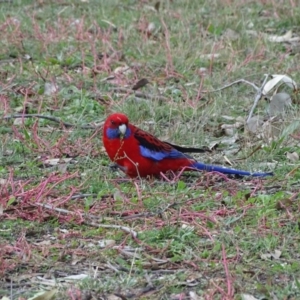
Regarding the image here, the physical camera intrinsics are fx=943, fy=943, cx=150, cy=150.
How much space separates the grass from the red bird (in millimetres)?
77

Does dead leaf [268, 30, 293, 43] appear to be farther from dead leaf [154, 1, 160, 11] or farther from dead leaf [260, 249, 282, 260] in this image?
dead leaf [260, 249, 282, 260]

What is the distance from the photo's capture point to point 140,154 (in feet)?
16.8

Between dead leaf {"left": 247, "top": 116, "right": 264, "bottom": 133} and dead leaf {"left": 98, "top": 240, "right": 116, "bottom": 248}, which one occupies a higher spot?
dead leaf {"left": 98, "top": 240, "right": 116, "bottom": 248}

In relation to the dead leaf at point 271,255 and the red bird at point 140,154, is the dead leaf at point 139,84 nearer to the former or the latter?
the red bird at point 140,154

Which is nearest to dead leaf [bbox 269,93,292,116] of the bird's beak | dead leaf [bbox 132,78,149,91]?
dead leaf [bbox 132,78,149,91]

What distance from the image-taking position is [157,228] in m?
4.32

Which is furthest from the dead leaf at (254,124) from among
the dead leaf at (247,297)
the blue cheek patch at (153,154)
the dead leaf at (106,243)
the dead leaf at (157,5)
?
the dead leaf at (157,5)

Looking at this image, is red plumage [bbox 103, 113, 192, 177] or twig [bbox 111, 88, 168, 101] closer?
red plumage [bbox 103, 113, 192, 177]

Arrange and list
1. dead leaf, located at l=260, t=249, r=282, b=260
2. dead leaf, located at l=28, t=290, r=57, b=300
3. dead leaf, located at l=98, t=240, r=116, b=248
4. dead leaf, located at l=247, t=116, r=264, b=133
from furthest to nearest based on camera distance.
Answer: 1. dead leaf, located at l=247, t=116, r=264, b=133
2. dead leaf, located at l=98, t=240, r=116, b=248
3. dead leaf, located at l=260, t=249, r=282, b=260
4. dead leaf, located at l=28, t=290, r=57, b=300

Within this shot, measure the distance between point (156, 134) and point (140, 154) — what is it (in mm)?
900

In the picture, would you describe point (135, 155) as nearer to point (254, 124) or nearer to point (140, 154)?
point (140, 154)

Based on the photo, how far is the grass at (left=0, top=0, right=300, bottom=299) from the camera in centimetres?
389

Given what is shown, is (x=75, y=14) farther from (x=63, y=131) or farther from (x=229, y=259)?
(x=229, y=259)

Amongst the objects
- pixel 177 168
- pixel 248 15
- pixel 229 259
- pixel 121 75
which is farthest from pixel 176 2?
pixel 229 259
